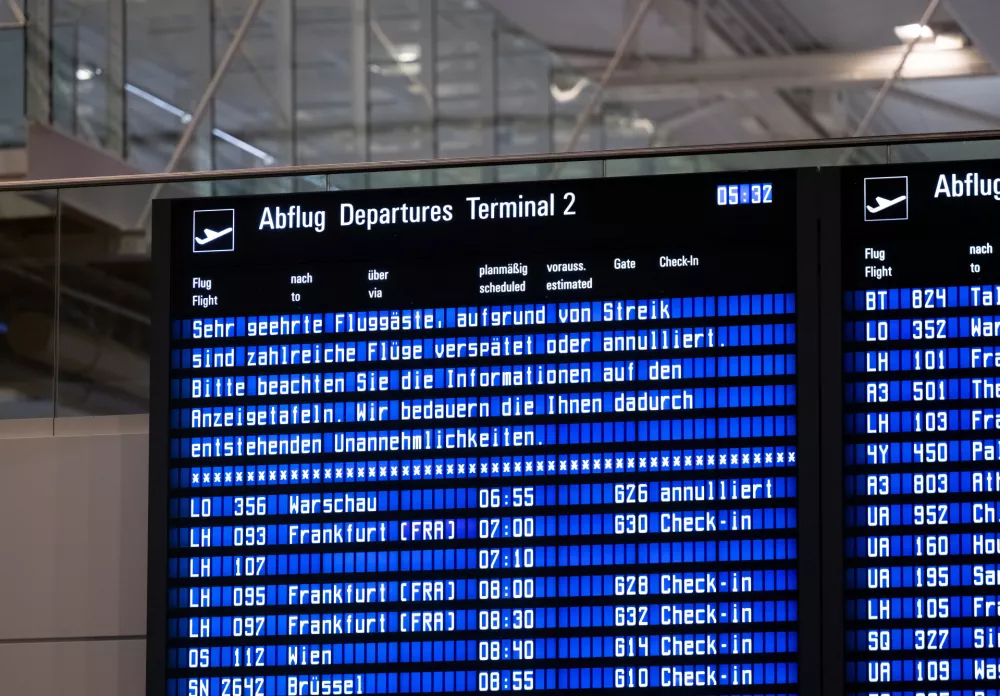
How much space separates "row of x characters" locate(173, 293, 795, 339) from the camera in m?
6.16

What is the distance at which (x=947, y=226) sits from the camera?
6.07 meters

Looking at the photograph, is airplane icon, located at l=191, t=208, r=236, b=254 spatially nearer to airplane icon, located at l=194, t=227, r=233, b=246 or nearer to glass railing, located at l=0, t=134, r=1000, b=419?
airplane icon, located at l=194, t=227, r=233, b=246

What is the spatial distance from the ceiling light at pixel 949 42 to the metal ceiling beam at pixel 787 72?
2 cm

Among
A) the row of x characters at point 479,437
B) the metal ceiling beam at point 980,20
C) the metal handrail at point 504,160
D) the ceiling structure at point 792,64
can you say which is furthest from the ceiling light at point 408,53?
the metal ceiling beam at point 980,20

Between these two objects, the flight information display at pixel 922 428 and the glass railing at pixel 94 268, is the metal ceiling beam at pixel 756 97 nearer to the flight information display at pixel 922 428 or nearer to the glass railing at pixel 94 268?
the glass railing at pixel 94 268

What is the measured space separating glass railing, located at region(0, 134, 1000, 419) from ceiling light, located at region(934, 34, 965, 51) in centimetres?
119

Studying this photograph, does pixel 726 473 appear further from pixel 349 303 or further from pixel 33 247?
pixel 33 247

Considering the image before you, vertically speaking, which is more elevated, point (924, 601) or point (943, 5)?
point (943, 5)

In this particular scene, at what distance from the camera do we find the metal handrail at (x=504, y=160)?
6652mm

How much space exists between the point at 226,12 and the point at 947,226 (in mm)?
3866

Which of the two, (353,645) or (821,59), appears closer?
(353,645)

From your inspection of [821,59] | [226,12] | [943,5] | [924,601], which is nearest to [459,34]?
[226,12]

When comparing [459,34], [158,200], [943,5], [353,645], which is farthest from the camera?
[459,34]

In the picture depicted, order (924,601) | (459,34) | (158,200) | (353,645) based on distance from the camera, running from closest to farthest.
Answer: (924,601)
(353,645)
(158,200)
(459,34)
